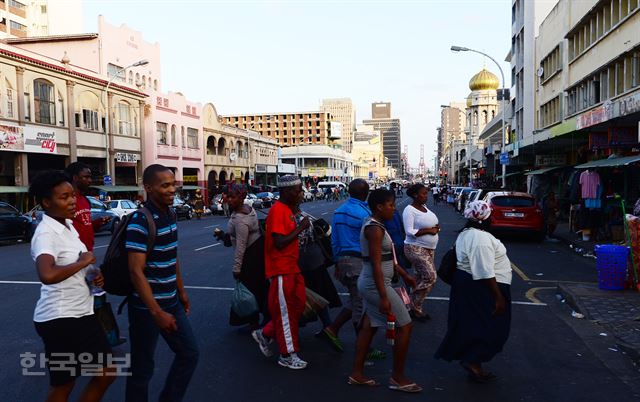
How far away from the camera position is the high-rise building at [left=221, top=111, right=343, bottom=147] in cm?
14100

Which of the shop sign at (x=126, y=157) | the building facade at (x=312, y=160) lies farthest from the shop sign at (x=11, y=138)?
the building facade at (x=312, y=160)

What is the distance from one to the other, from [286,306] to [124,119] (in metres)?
36.9

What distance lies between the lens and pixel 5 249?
1700cm

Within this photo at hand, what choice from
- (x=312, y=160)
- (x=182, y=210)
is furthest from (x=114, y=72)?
(x=312, y=160)

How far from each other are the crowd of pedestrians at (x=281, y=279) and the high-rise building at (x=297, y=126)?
431 feet

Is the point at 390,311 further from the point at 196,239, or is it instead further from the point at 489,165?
the point at 489,165

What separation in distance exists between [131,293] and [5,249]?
52.1 feet

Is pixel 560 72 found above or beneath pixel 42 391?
above

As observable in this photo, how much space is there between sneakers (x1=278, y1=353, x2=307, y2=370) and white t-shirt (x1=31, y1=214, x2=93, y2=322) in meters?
2.35

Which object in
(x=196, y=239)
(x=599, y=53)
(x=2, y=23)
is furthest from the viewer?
(x=2, y=23)

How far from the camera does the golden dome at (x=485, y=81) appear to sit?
75500 mm

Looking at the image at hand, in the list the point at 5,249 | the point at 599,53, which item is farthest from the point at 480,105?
the point at 5,249

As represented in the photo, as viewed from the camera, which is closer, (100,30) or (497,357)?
(497,357)

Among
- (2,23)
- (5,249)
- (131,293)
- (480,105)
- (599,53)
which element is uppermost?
(2,23)
